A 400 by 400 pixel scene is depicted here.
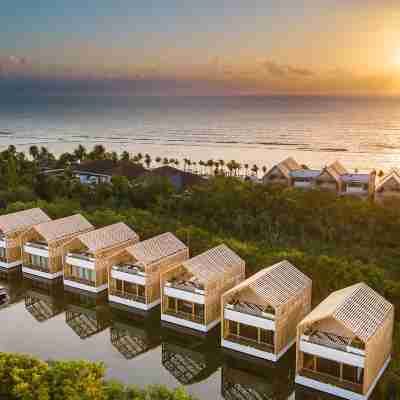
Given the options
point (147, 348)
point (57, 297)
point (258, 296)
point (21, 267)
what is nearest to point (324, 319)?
point (258, 296)

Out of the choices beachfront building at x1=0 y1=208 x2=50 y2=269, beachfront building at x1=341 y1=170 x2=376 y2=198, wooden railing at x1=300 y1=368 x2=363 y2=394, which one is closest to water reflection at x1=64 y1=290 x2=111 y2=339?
beachfront building at x1=0 y1=208 x2=50 y2=269

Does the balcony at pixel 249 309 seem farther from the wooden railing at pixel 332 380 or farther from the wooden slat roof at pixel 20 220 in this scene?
the wooden slat roof at pixel 20 220

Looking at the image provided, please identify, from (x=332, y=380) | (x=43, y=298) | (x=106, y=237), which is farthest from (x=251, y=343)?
(x=43, y=298)

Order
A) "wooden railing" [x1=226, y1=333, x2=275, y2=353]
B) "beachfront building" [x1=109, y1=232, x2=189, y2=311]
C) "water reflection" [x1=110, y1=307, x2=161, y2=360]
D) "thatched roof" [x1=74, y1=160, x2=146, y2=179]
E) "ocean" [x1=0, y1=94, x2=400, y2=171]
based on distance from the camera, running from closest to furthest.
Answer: "wooden railing" [x1=226, y1=333, x2=275, y2=353]
"water reflection" [x1=110, y1=307, x2=161, y2=360]
"beachfront building" [x1=109, y1=232, x2=189, y2=311]
"thatched roof" [x1=74, y1=160, x2=146, y2=179]
"ocean" [x1=0, y1=94, x2=400, y2=171]

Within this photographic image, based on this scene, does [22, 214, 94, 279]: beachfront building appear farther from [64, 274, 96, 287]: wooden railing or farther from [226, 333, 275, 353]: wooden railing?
[226, 333, 275, 353]: wooden railing

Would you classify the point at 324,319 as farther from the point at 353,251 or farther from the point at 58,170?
the point at 58,170

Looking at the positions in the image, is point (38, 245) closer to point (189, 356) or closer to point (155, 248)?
point (155, 248)

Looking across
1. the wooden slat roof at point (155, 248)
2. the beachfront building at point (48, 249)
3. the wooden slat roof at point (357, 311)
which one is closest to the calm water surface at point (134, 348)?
the beachfront building at point (48, 249)
